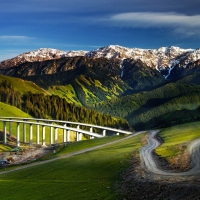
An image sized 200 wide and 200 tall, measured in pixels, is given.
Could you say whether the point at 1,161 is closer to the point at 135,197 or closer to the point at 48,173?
the point at 48,173

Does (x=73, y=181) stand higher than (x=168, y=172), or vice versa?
(x=168, y=172)

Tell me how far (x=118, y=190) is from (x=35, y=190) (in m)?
14.3

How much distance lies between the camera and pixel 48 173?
6391 centimetres

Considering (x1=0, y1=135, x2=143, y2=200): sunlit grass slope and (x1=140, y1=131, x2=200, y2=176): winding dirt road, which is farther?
(x1=140, y1=131, x2=200, y2=176): winding dirt road

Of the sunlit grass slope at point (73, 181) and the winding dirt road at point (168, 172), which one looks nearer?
the sunlit grass slope at point (73, 181)

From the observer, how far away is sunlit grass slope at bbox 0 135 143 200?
4216 centimetres

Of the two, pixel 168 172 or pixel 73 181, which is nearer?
pixel 168 172

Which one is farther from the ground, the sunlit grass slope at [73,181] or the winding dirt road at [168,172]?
the winding dirt road at [168,172]

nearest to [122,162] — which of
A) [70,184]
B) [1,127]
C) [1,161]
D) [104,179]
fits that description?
[104,179]

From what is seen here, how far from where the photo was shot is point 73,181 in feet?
170

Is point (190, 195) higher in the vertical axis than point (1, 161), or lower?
higher

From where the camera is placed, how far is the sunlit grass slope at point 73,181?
42.2 meters

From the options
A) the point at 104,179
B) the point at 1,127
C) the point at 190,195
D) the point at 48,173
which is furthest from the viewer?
the point at 1,127

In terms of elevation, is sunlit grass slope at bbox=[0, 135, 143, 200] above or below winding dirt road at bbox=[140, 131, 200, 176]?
below
